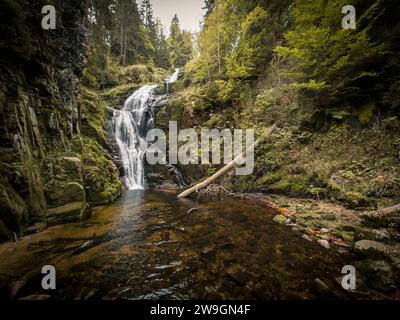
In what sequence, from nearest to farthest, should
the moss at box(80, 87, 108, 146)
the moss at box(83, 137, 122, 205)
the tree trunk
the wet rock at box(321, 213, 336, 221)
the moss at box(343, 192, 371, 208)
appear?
the tree trunk → the wet rock at box(321, 213, 336, 221) → the moss at box(343, 192, 371, 208) → the moss at box(83, 137, 122, 205) → the moss at box(80, 87, 108, 146)

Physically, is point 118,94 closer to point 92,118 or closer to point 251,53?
point 92,118

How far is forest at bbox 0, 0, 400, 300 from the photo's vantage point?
3.03m

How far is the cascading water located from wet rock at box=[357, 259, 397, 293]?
11.9 m

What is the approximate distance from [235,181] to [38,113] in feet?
27.2

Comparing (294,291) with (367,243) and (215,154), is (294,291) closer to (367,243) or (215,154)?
(367,243)

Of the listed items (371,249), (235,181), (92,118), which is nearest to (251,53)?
(235,181)

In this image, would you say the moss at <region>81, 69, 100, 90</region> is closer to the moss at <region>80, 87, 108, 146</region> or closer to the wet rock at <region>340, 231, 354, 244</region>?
the moss at <region>80, 87, 108, 146</region>

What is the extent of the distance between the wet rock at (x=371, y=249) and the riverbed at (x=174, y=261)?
10.5 inches

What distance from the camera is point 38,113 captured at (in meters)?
6.45

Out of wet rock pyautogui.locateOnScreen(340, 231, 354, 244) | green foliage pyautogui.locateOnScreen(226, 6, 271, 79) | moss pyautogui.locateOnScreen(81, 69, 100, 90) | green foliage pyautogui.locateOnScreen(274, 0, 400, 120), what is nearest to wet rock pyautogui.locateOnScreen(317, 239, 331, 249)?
wet rock pyautogui.locateOnScreen(340, 231, 354, 244)

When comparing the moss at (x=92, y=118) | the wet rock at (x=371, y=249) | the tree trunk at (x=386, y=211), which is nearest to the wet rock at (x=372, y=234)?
the wet rock at (x=371, y=249)

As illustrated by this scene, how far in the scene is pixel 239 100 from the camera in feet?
40.7

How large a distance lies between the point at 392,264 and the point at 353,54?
690cm
